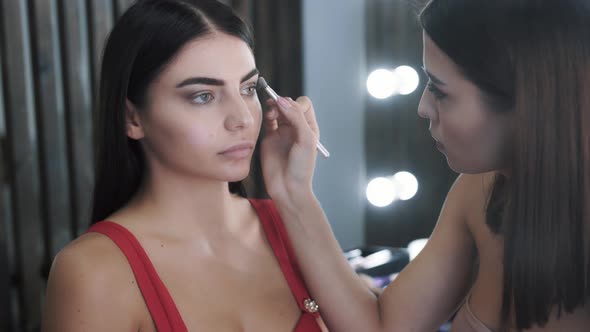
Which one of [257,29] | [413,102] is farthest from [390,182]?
[257,29]

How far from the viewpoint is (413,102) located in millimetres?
2971

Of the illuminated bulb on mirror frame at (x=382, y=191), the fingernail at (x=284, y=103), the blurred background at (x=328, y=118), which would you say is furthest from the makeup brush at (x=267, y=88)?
the illuminated bulb on mirror frame at (x=382, y=191)

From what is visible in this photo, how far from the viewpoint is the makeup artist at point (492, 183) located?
895 mm

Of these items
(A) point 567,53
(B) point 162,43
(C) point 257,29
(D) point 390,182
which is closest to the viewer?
(A) point 567,53

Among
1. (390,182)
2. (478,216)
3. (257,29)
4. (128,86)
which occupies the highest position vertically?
(257,29)

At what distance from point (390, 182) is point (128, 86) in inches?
84.2

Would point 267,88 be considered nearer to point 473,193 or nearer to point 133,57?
point 133,57

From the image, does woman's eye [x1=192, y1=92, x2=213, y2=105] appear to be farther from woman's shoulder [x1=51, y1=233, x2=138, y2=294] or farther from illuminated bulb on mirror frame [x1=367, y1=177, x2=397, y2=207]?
illuminated bulb on mirror frame [x1=367, y1=177, x2=397, y2=207]

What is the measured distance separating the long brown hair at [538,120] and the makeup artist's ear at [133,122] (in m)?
0.48

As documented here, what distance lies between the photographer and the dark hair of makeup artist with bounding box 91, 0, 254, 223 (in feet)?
3.33

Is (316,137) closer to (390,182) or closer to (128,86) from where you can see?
(128,86)

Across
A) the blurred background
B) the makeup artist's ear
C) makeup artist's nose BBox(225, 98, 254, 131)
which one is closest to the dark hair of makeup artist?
the makeup artist's ear

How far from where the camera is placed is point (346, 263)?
1208 millimetres

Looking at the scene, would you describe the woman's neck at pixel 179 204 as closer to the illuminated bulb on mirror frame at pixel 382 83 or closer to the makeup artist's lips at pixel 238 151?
the makeup artist's lips at pixel 238 151
